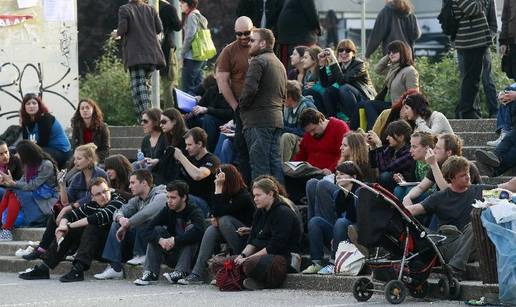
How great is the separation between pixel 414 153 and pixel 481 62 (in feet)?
13.4

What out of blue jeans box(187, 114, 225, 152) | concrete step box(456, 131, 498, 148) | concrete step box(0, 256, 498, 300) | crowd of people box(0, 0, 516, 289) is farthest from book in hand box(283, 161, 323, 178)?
blue jeans box(187, 114, 225, 152)

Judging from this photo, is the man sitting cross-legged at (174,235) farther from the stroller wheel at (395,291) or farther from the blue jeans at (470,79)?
the blue jeans at (470,79)

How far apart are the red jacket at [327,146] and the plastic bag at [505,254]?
12.2 ft

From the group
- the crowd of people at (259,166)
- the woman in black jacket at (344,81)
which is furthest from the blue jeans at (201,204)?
the woman in black jacket at (344,81)

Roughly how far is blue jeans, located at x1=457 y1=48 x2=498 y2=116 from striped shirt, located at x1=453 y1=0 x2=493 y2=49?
19cm

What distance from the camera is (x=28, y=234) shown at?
1925 centimetres

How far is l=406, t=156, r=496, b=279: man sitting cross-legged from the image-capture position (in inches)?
569

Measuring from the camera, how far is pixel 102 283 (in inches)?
663

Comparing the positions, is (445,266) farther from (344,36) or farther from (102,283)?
(344,36)

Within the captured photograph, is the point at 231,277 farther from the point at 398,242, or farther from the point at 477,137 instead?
the point at 477,137

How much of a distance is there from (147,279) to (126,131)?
5974mm

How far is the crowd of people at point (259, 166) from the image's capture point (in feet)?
50.9

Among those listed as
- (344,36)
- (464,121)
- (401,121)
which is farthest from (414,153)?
(344,36)

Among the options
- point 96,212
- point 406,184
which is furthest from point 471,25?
point 96,212
